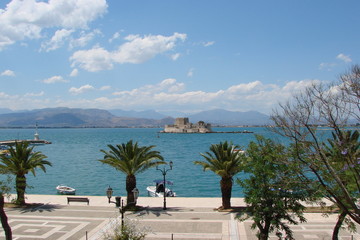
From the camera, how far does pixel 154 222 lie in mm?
20406

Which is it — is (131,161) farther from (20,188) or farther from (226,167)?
(20,188)

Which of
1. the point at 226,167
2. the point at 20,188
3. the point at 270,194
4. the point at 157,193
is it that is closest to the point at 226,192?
the point at 226,167

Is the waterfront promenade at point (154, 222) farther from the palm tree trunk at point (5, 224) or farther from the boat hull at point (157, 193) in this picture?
the boat hull at point (157, 193)

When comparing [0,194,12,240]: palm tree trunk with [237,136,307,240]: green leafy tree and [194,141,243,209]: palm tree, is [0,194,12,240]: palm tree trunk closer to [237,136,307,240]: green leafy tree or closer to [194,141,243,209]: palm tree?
[237,136,307,240]: green leafy tree

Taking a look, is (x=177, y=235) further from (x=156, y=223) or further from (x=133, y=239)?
(x=133, y=239)

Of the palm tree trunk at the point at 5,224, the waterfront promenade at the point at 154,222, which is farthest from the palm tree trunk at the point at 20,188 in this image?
the palm tree trunk at the point at 5,224

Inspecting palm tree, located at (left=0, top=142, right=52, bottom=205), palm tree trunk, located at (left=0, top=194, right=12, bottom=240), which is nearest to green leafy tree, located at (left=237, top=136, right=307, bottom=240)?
palm tree trunk, located at (left=0, top=194, right=12, bottom=240)

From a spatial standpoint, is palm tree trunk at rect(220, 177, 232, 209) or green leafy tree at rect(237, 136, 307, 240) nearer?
green leafy tree at rect(237, 136, 307, 240)

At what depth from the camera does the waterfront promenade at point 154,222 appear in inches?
704

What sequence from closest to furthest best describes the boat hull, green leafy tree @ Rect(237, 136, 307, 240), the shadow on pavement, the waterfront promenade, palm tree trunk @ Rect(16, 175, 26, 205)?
green leafy tree @ Rect(237, 136, 307, 240)
the waterfront promenade
the shadow on pavement
palm tree trunk @ Rect(16, 175, 26, 205)
the boat hull

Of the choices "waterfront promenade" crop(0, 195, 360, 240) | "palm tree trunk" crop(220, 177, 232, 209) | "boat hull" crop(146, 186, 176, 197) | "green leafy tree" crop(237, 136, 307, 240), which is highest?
"green leafy tree" crop(237, 136, 307, 240)

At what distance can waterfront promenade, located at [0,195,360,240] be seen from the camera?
58.6ft

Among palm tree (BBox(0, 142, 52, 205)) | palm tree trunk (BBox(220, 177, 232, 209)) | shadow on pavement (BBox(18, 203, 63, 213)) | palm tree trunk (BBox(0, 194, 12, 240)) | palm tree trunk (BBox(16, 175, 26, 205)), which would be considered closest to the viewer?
palm tree trunk (BBox(0, 194, 12, 240))

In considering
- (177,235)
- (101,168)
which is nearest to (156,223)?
(177,235)
